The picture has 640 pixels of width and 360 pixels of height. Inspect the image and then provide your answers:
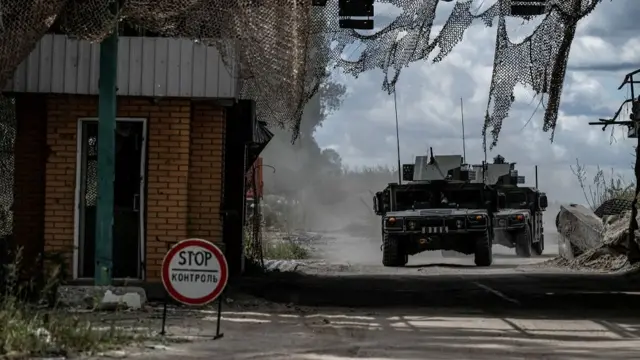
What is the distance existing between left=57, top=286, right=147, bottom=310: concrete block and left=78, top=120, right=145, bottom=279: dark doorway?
8.75 ft

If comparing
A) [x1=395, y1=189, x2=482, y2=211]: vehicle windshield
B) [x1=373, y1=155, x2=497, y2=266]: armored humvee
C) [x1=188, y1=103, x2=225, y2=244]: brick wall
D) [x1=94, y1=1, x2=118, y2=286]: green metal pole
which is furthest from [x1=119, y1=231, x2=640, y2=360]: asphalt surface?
[x1=395, y1=189, x2=482, y2=211]: vehicle windshield

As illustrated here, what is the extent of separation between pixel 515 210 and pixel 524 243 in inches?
48.1

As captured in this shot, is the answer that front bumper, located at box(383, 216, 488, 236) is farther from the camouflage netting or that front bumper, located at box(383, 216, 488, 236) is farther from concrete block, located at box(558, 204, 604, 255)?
the camouflage netting

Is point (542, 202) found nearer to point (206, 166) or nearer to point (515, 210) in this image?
point (515, 210)

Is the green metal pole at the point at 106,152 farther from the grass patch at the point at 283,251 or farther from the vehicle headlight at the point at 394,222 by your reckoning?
the grass patch at the point at 283,251

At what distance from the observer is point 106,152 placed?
12.1 m

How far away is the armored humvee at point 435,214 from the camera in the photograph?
25.5m

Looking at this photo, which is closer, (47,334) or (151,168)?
(47,334)

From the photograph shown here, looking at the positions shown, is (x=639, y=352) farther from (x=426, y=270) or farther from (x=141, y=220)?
(x=426, y=270)

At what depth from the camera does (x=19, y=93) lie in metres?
14.1

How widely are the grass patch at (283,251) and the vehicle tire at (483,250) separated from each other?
560 cm

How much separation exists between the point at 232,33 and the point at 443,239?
15.6 m

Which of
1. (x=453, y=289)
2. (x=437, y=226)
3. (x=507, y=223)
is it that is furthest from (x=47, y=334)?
(x=507, y=223)

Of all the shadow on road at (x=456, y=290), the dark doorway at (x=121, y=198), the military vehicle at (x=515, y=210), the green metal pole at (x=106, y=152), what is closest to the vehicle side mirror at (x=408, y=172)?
the military vehicle at (x=515, y=210)
